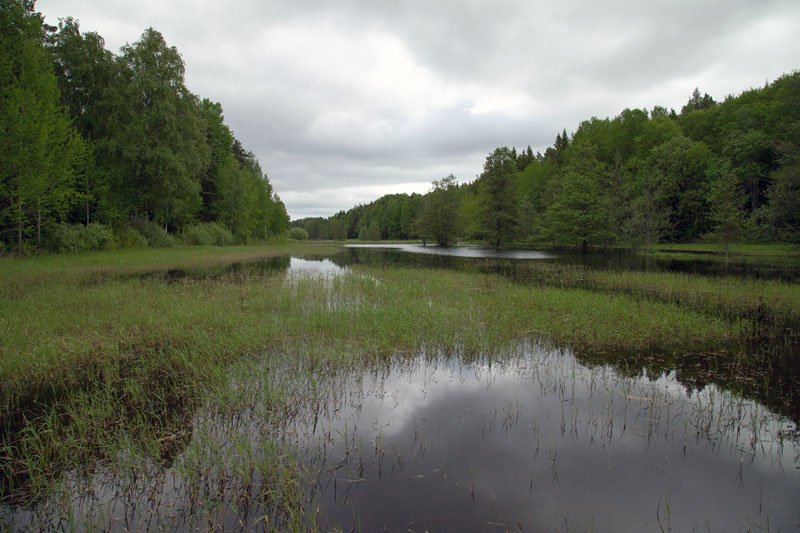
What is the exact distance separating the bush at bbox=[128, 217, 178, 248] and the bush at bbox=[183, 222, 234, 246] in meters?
5.32

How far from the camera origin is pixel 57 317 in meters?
9.20

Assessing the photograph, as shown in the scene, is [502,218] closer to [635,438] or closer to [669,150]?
[669,150]

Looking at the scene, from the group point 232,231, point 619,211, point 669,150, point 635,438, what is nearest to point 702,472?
point 635,438

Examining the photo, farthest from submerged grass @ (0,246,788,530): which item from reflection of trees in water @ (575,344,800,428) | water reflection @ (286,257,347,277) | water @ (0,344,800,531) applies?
water reflection @ (286,257,347,277)

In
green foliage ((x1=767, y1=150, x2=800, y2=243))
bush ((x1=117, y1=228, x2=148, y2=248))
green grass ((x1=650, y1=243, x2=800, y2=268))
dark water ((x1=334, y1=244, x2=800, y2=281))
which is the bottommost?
dark water ((x1=334, y1=244, x2=800, y2=281))

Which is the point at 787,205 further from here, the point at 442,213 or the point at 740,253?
the point at 442,213

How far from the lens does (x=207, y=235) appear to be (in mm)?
43719

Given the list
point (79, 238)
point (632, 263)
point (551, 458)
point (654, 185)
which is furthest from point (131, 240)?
point (654, 185)

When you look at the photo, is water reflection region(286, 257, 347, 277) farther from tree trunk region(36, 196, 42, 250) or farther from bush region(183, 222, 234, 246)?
bush region(183, 222, 234, 246)

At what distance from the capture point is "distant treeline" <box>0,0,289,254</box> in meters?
21.1

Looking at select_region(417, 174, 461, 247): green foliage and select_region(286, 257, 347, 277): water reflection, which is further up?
select_region(417, 174, 461, 247): green foliage

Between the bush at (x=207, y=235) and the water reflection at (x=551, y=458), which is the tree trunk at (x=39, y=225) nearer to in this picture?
the bush at (x=207, y=235)

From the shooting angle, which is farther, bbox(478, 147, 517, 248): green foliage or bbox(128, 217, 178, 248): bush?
bbox(478, 147, 517, 248): green foliage

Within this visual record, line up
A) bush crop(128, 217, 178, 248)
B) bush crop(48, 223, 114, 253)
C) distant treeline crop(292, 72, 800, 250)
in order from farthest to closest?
distant treeline crop(292, 72, 800, 250), bush crop(128, 217, 178, 248), bush crop(48, 223, 114, 253)
